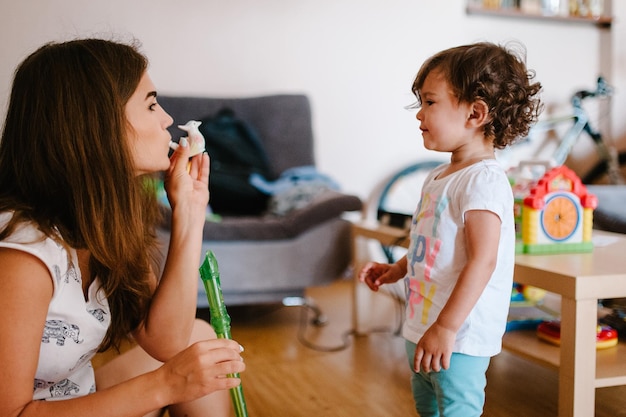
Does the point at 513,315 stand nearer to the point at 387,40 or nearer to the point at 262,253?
the point at 262,253

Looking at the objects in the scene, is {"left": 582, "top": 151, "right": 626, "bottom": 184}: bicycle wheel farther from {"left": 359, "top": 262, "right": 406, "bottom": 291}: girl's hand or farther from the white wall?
{"left": 359, "top": 262, "right": 406, "bottom": 291}: girl's hand

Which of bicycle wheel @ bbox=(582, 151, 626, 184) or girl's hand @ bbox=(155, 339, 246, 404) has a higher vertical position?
girl's hand @ bbox=(155, 339, 246, 404)

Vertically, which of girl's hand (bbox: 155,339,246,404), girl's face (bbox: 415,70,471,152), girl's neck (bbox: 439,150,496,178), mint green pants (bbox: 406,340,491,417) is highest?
girl's face (bbox: 415,70,471,152)

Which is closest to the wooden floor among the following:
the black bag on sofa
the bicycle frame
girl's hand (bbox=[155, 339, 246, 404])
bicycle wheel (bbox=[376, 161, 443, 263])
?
the black bag on sofa

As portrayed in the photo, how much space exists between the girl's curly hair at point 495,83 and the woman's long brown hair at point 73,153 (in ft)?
2.02

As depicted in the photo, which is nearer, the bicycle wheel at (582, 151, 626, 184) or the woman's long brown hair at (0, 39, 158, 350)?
the woman's long brown hair at (0, 39, 158, 350)

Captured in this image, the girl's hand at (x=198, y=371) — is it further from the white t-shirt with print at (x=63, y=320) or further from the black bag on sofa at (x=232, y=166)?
the black bag on sofa at (x=232, y=166)

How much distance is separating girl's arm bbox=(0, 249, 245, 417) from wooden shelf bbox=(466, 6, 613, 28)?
337cm

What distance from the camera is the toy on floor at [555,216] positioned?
1673 millimetres

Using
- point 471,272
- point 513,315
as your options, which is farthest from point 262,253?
point 471,272

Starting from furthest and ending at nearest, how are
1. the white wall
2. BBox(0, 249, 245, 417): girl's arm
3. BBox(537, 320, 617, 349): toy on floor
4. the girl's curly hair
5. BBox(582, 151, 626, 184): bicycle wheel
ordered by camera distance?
BBox(582, 151, 626, 184): bicycle wheel → the white wall → BBox(537, 320, 617, 349): toy on floor → the girl's curly hair → BBox(0, 249, 245, 417): girl's arm

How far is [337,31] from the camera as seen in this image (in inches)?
141

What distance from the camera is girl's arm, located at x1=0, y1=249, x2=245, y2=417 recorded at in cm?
80

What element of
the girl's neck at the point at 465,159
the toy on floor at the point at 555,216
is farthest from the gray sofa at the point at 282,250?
the girl's neck at the point at 465,159
